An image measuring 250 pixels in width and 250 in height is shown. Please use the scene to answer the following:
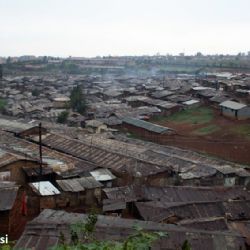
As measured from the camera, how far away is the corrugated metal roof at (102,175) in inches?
928

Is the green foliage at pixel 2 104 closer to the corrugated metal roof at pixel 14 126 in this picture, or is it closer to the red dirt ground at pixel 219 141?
the corrugated metal roof at pixel 14 126

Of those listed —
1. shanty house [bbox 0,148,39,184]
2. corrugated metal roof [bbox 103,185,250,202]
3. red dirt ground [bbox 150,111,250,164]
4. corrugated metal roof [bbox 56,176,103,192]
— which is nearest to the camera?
corrugated metal roof [bbox 103,185,250,202]

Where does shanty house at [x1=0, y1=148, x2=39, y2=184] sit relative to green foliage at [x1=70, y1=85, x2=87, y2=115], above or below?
above

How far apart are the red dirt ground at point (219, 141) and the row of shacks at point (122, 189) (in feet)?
19.8

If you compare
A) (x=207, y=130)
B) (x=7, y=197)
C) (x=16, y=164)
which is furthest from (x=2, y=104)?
(x=7, y=197)

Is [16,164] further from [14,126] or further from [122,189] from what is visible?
[14,126]

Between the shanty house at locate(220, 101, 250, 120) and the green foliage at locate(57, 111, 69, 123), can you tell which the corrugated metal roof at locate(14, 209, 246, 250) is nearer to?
the shanty house at locate(220, 101, 250, 120)

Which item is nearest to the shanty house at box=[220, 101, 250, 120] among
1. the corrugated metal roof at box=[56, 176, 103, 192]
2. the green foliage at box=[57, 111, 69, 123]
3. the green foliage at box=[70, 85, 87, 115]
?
the green foliage at box=[70, 85, 87, 115]

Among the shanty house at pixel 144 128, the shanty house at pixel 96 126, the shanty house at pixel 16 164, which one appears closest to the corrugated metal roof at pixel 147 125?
the shanty house at pixel 144 128

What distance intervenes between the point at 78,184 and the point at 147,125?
21.6 m

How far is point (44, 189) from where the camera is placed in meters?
20.6

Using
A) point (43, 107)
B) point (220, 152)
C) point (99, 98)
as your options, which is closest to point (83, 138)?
point (220, 152)

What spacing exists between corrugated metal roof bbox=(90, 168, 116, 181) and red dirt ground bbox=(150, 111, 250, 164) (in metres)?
12.9

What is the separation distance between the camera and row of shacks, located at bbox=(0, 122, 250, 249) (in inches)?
668
